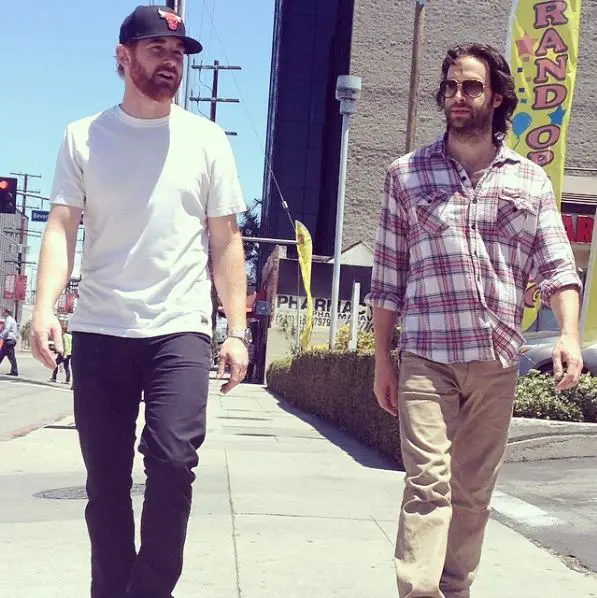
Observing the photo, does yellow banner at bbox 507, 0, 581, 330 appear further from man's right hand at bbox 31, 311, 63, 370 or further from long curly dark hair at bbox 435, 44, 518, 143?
man's right hand at bbox 31, 311, 63, 370

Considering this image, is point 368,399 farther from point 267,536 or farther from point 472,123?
point 472,123

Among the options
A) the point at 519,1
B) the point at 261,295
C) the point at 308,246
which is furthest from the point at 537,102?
the point at 261,295

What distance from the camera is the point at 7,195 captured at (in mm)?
22781

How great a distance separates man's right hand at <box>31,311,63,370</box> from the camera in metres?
3.38

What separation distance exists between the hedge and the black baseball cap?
615 centimetres

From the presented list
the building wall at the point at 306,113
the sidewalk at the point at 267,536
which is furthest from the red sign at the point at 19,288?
the sidewalk at the point at 267,536

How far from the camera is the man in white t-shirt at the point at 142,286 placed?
3391 millimetres

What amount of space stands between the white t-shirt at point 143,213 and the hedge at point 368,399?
5.96 m

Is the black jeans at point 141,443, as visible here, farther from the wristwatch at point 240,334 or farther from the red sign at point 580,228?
the red sign at point 580,228

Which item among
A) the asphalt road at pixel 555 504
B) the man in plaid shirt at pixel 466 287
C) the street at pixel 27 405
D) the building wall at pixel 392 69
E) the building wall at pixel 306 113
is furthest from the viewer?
the building wall at pixel 306 113

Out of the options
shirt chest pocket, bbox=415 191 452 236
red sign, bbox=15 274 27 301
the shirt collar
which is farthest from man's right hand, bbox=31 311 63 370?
red sign, bbox=15 274 27 301

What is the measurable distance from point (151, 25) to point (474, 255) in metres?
1.34

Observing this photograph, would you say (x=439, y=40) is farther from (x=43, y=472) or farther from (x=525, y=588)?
(x=525, y=588)

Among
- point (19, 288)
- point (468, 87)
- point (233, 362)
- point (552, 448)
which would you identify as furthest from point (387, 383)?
point (19, 288)
